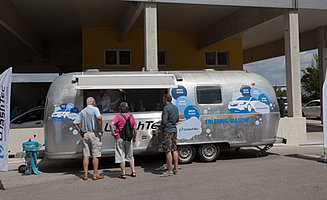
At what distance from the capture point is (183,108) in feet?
27.3

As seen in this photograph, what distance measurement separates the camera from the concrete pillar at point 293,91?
455 inches

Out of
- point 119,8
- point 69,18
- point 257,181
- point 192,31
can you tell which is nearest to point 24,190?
point 257,181

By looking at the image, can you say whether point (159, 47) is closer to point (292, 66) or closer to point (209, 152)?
point (292, 66)

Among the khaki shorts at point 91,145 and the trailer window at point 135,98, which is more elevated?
the trailer window at point 135,98

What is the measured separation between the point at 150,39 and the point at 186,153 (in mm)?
4577

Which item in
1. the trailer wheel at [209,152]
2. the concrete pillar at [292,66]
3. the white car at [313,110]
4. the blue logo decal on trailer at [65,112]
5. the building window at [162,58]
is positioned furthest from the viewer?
the white car at [313,110]

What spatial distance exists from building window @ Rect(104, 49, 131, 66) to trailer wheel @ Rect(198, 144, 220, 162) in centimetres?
937

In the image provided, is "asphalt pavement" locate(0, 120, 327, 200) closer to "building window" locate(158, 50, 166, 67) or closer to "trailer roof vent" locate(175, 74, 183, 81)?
"trailer roof vent" locate(175, 74, 183, 81)

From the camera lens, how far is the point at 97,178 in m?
6.86

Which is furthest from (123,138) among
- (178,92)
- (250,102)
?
(250,102)

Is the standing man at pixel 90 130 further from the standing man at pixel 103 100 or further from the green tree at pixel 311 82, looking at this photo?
the green tree at pixel 311 82

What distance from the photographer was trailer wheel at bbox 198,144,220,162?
857 cm

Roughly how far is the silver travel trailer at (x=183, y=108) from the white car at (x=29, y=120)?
3749 millimetres

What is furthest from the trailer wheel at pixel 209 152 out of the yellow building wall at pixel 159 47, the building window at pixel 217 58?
the building window at pixel 217 58
